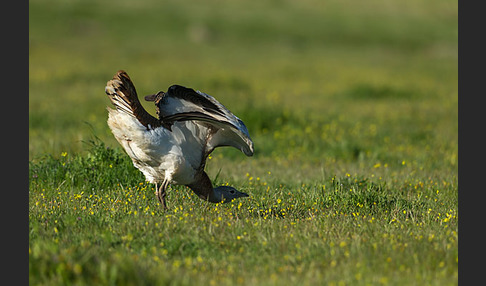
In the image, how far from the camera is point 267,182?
351 inches

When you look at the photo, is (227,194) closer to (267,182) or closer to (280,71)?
(267,182)

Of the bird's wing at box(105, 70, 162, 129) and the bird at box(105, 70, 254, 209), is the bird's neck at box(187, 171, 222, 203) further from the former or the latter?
the bird's wing at box(105, 70, 162, 129)

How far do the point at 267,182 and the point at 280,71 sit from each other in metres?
17.9

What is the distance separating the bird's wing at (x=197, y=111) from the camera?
6.45 m

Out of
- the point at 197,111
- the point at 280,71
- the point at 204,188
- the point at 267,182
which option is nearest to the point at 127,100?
the point at 197,111

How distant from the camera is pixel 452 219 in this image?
6770 millimetres

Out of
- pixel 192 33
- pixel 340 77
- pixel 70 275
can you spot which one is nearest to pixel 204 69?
pixel 340 77

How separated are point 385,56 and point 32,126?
25.9 meters

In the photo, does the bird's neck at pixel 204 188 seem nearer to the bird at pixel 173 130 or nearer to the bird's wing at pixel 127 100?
the bird at pixel 173 130

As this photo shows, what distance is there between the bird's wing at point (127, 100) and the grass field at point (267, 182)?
0.99 meters

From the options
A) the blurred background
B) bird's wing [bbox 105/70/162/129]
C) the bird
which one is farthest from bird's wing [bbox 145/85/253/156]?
the blurred background

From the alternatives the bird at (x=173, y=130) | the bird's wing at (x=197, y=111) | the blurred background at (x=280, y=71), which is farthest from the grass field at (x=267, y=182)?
the bird's wing at (x=197, y=111)

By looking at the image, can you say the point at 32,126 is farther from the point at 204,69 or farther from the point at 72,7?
the point at 72,7

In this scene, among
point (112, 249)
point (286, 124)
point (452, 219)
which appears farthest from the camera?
point (286, 124)
